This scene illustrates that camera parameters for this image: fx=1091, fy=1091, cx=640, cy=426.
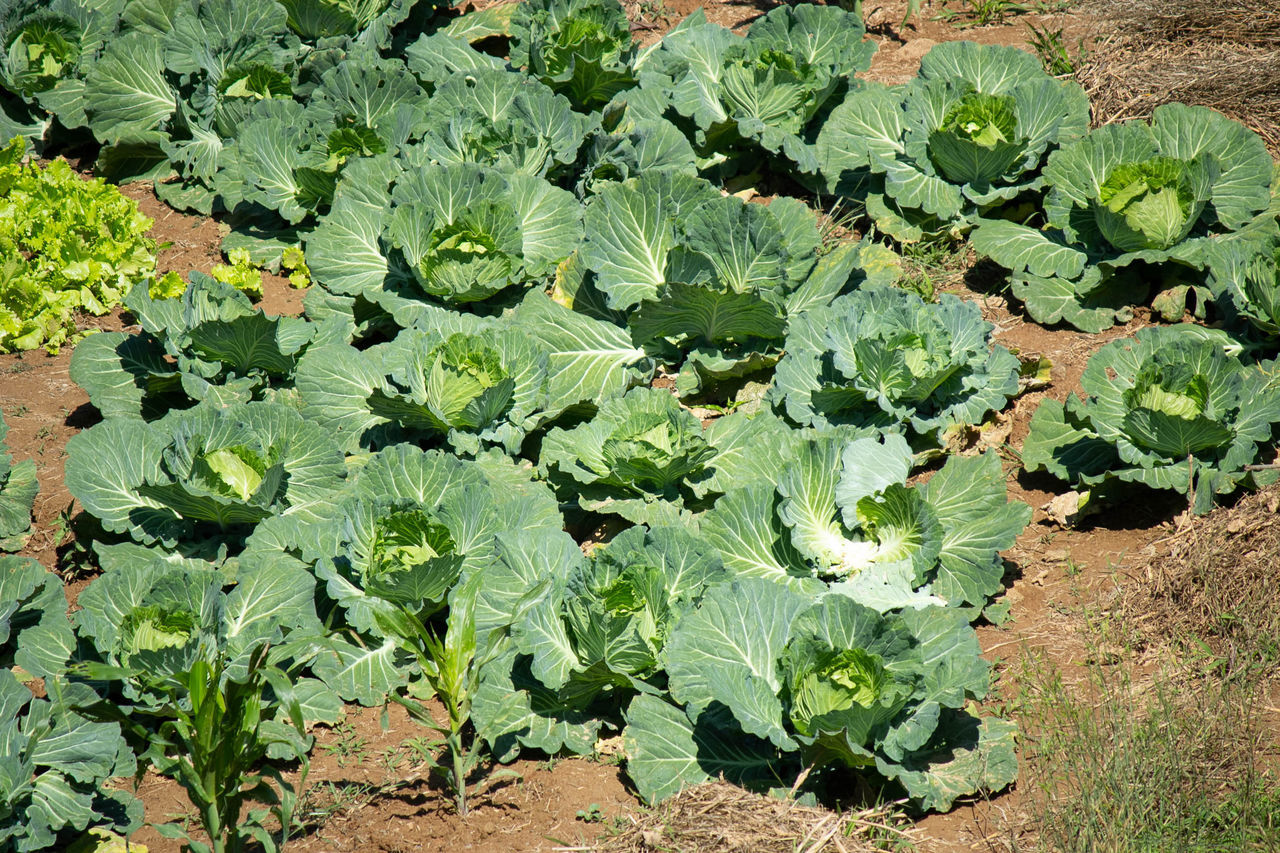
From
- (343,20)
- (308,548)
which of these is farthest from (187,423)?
(343,20)

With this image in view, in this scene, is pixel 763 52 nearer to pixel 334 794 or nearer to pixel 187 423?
pixel 187 423

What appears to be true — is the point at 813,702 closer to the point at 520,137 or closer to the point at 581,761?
the point at 581,761

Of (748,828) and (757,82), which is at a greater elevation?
(757,82)

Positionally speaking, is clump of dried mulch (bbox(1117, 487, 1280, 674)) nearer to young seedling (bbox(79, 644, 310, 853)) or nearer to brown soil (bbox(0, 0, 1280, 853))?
brown soil (bbox(0, 0, 1280, 853))

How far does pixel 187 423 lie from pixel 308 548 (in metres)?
0.79

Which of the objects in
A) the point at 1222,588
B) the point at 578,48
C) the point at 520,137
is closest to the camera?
the point at 1222,588

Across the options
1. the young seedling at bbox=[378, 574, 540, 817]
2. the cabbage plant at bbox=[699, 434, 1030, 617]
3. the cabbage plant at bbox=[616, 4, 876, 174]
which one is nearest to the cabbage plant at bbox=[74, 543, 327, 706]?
the young seedling at bbox=[378, 574, 540, 817]

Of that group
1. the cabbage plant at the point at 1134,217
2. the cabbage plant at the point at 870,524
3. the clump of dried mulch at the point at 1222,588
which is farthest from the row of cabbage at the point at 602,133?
the cabbage plant at the point at 870,524

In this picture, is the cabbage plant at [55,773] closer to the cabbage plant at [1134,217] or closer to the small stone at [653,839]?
the small stone at [653,839]

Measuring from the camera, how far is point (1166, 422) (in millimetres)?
4520

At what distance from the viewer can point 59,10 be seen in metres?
7.54

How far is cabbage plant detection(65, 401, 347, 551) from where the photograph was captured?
469 centimetres

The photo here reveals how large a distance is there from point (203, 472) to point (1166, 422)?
407 centimetres

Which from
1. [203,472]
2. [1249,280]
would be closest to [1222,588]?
[1249,280]
